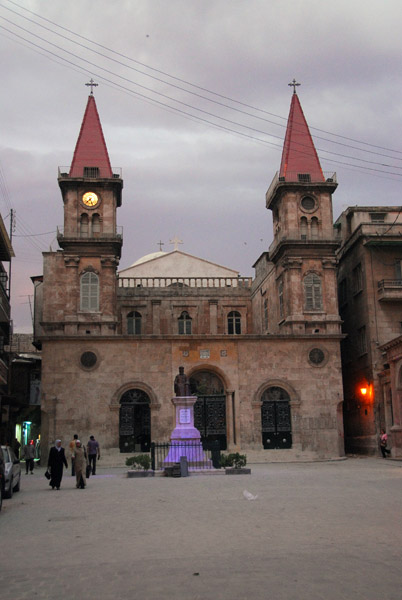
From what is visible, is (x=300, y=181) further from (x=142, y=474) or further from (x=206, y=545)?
(x=206, y=545)

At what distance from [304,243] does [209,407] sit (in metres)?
10.9

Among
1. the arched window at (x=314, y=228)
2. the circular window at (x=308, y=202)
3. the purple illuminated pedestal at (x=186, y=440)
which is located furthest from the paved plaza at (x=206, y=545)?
the circular window at (x=308, y=202)

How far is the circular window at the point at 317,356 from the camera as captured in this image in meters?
37.7

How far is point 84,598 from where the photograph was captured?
6.80 m

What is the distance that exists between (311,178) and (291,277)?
630 cm

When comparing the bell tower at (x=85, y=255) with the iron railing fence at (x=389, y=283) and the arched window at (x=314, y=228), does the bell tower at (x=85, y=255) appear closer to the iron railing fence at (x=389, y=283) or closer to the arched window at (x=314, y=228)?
the arched window at (x=314, y=228)

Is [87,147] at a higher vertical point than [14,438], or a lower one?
higher

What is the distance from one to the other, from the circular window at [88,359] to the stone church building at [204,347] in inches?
2.9

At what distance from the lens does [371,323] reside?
125 feet

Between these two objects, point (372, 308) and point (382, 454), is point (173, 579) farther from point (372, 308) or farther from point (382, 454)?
point (372, 308)

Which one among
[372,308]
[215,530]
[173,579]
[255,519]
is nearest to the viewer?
[173,579]

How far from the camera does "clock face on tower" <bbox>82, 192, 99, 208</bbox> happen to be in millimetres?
39469

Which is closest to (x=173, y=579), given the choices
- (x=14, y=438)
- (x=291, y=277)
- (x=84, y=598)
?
(x=84, y=598)

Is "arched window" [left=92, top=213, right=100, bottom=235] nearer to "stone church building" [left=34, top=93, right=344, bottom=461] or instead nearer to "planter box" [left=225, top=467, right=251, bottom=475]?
"stone church building" [left=34, top=93, right=344, bottom=461]
